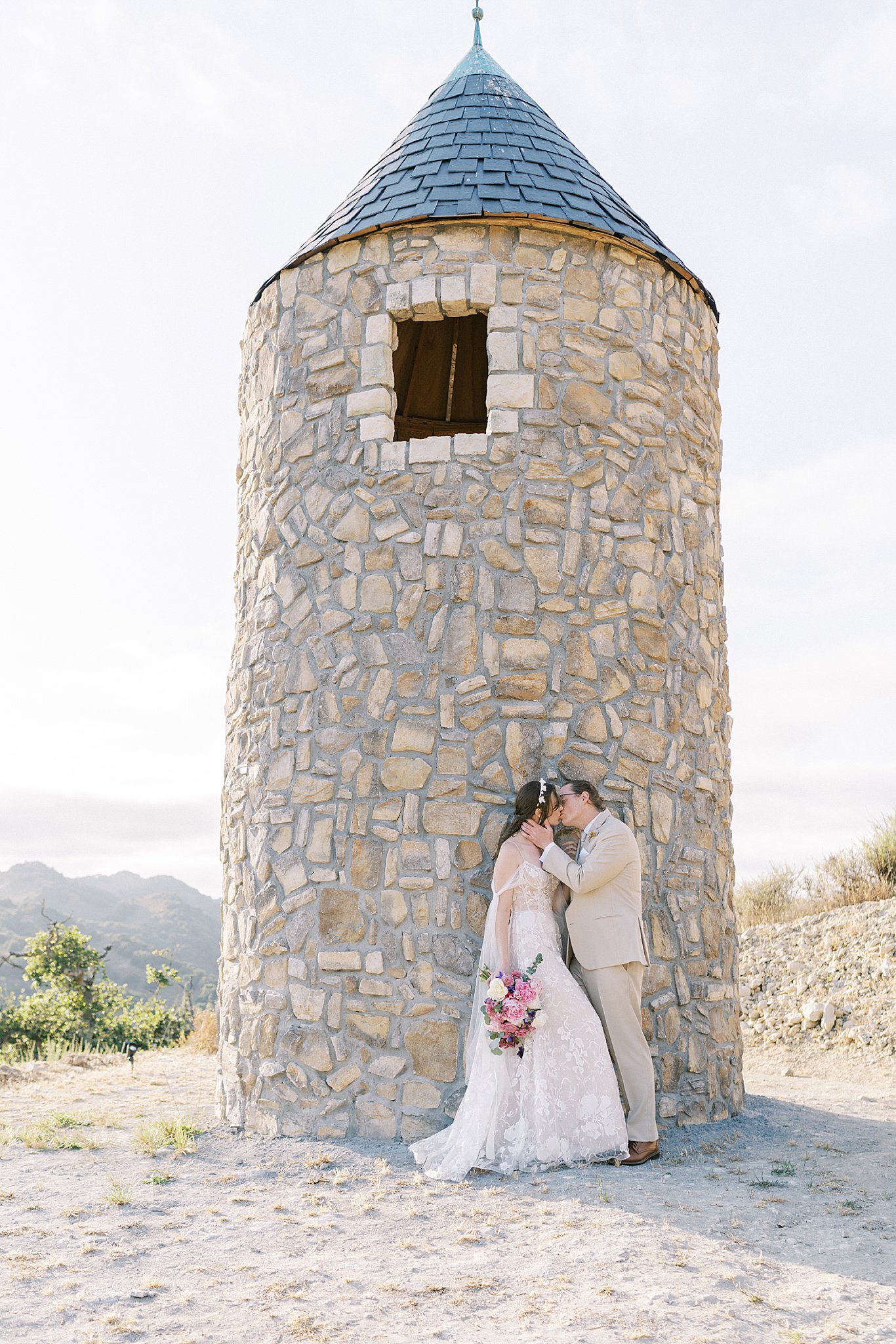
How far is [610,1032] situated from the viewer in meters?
5.89

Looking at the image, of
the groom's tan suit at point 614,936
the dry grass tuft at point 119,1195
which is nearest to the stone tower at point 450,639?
the groom's tan suit at point 614,936

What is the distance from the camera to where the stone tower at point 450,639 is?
6242 mm

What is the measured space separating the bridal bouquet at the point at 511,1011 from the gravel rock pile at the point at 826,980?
595cm

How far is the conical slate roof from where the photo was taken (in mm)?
6902

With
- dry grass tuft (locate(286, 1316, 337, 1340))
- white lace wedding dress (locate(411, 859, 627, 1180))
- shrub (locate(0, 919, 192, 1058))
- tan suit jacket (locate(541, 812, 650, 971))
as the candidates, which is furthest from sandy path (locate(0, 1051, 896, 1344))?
shrub (locate(0, 919, 192, 1058))

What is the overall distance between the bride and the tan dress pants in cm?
16

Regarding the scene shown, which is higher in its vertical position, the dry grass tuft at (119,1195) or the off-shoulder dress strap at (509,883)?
the off-shoulder dress strap at (509,883)

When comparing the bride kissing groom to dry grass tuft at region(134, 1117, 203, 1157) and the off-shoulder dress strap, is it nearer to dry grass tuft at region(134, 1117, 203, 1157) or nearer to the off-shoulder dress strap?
the off-shoulder dress strap

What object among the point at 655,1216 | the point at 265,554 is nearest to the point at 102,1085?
the point at 265,554

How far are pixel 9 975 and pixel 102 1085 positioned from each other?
32227 millimetres

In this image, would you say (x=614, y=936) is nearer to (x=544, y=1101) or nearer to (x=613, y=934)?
(x=613, y=934)

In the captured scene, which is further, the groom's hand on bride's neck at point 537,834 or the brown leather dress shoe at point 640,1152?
the groom's hand on bride's neck at point 537,834

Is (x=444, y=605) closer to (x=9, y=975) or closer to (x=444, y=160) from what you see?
(x=444, y=160)

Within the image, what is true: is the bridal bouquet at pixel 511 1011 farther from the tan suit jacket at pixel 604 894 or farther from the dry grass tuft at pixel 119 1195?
the dry grass tuft at pixel 119 1195
